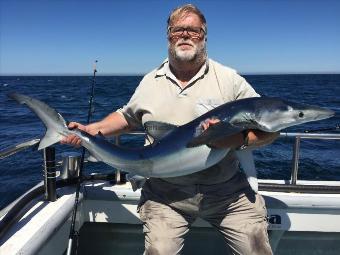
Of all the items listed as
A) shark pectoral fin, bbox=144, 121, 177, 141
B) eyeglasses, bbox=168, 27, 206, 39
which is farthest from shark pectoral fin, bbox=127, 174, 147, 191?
eyeglasses, bbox=168, 27, 206, 39

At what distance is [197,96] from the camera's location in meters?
3.62

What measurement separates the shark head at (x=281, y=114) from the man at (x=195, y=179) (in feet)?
1.57

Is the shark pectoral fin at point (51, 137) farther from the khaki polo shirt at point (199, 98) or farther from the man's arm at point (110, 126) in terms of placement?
the khaki polo shirt at point (199, 98)

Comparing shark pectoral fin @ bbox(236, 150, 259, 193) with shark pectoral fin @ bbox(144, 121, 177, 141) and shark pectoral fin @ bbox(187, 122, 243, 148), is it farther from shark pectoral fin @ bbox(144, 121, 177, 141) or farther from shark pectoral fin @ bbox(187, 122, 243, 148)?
shark pectoral fin @ bbox(144, 121, 177, 141)

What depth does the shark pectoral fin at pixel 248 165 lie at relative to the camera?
350 centimetres

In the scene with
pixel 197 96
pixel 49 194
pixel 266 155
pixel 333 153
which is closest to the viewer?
pixel 197 96

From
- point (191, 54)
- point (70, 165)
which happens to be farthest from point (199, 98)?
point (70, 165)

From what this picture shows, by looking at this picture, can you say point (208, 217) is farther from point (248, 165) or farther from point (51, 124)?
point (51, 124)

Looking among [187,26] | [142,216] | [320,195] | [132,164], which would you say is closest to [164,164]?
[132,164]

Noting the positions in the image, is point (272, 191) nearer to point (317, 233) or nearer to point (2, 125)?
point (317, 233)

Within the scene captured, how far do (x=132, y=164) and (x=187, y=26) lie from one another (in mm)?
1271

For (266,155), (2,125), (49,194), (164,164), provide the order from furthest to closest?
(2,125) → (266,155) → (49,194) → (164,164)

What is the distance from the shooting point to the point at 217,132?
3.03m

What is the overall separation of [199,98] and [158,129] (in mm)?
446
